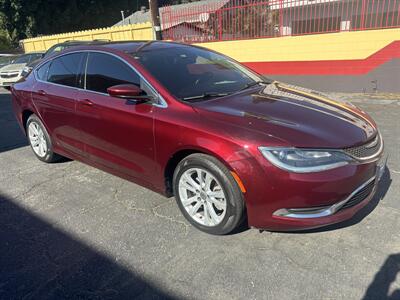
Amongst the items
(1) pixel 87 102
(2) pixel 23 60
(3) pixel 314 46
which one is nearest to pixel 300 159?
(1) pixel 87 102

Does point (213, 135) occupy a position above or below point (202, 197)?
above

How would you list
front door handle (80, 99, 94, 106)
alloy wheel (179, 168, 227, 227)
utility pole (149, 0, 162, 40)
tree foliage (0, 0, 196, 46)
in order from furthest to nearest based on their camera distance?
tree foliage (0, 0, 196, 46) → utility pole (149, 0, 162, 40) → front door handle (80, 99, 94, 106) → alloy wheel (179, 168, 227, 227)

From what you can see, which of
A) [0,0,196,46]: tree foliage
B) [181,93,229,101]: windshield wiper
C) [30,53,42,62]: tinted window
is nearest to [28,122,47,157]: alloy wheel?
[181,93,229,101]: windshield wiper

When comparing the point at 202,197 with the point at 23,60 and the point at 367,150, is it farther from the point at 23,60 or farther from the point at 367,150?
the point at 23,60

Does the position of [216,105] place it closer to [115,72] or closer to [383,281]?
[115,72]

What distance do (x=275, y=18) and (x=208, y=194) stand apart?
894cm

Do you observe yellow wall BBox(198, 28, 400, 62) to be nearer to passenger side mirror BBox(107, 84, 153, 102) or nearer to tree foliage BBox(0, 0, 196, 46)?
passenger side mirror BBox(107, 84, 153, 102)

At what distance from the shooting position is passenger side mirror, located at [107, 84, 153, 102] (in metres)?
3.33

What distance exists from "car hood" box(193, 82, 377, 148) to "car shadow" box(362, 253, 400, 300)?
920 millimetres

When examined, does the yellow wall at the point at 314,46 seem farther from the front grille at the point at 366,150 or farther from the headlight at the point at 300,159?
the headlight at the point at 300,159

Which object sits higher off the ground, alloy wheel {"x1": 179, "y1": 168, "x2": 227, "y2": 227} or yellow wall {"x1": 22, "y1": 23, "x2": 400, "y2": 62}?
yellow wall {"x1": 22, "y1": 23, "x2": 400, "y2": 62}

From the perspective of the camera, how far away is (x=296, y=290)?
8.14 ft

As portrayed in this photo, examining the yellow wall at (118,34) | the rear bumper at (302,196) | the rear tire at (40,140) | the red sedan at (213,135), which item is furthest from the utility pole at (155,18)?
the rear bumper at (302,196)

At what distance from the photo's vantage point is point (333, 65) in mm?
9742
